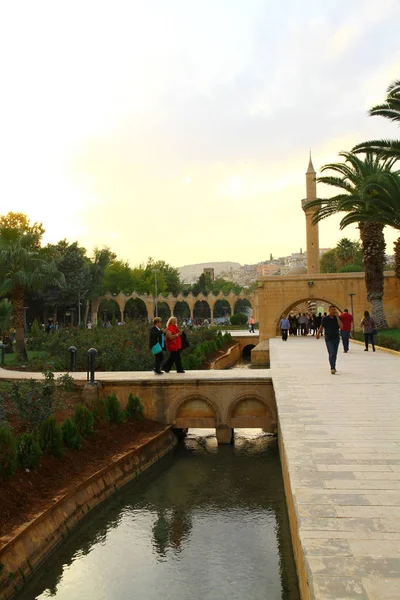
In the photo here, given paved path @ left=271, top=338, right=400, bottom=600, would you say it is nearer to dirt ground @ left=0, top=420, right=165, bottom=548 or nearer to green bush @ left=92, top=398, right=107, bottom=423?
dirt ground @ left=0, top=420, right=165, bottom=548

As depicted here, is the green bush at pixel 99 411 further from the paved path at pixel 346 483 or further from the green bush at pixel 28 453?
the paved path at pixel 346 483

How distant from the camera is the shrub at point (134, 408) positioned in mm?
12258

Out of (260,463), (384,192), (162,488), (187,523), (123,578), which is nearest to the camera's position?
(123,578)

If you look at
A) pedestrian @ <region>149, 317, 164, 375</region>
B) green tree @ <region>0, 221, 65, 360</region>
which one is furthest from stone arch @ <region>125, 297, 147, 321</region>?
pedestrian @ <region>149, 317, 164, 375</region>

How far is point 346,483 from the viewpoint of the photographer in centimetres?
486

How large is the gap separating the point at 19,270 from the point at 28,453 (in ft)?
41.1

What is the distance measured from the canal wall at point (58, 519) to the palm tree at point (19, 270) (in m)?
9.97

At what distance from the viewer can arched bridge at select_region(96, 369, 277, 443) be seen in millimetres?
12680

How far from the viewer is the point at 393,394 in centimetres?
961

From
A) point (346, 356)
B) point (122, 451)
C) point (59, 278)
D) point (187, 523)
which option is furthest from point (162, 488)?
point (59, 278)

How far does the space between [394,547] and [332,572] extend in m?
0.55

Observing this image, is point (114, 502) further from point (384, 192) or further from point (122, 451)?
point (384, 192)

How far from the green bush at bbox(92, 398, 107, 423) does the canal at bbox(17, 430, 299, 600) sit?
1.35 metres

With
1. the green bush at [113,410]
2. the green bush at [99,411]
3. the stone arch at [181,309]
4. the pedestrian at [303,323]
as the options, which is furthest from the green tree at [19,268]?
the stone arch at [181,309]
